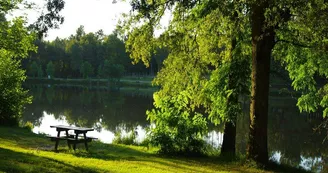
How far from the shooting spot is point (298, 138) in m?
25.5

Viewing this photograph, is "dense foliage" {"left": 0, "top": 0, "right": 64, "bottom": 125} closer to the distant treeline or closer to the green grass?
the green grass

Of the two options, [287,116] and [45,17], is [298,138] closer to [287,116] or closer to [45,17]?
[287,116]

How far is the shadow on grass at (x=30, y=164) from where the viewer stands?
8422 millimetres

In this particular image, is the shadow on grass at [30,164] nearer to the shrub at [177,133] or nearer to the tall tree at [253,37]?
the shrub at [177,133]

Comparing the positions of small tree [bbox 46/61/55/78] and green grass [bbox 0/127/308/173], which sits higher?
small tree [bbox 46/61/55/78]

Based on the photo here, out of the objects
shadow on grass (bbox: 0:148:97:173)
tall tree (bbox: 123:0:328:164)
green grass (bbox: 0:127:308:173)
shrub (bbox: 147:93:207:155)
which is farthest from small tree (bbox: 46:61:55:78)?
shadow on grass (bbox: 0:148:97:173)

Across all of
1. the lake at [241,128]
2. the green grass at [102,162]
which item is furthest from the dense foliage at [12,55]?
the green grass at [102,162]

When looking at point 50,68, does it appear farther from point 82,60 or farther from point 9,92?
point 9,92

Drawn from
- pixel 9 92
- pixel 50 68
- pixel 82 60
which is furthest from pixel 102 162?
pixel 82 60

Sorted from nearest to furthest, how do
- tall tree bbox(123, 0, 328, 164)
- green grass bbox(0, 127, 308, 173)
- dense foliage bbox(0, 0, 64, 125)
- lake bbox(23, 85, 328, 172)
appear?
green grass bbox(0, 127, 308, 173)
tall tree bbox(123, 0, 328, 164)
dense foliage bbox(0, 0, 64, 125)
lake bbox(23, 85, 328, 172)

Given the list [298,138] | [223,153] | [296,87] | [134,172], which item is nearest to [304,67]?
[296,87]

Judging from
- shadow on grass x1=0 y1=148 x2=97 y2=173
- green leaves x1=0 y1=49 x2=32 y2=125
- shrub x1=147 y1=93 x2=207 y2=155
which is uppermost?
green leaves x1=0 y1=49 x2=32 y2=125

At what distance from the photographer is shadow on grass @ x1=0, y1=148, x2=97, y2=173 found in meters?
8.42

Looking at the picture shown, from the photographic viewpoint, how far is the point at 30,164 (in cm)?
906
